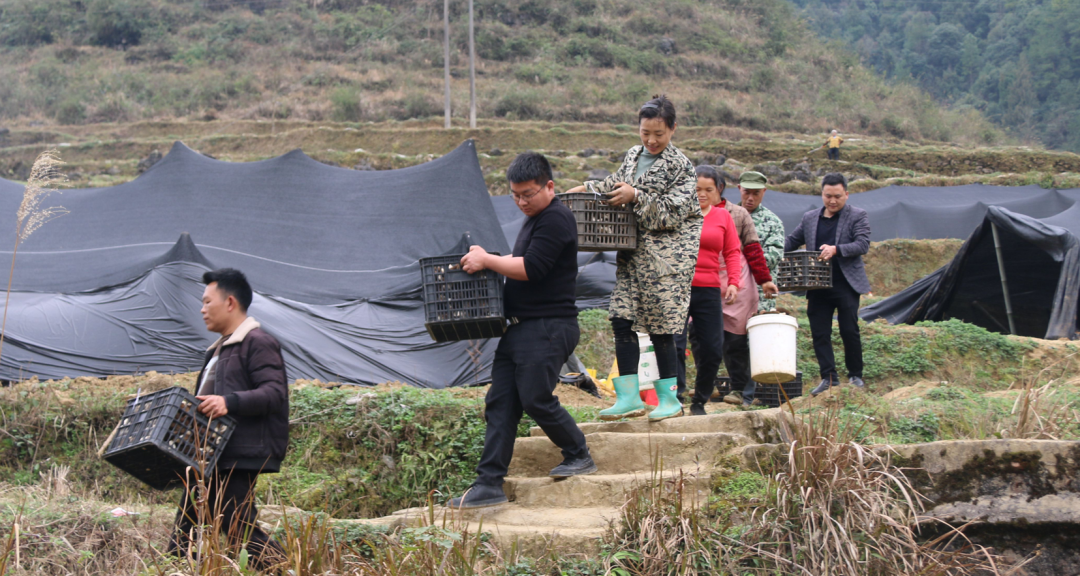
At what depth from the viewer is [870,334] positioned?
9086mm

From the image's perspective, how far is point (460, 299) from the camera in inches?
146

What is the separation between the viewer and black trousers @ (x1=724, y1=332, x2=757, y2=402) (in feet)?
20.2

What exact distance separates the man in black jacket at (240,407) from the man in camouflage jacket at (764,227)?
3904 mm

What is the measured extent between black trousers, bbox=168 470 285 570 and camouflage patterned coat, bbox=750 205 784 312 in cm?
413

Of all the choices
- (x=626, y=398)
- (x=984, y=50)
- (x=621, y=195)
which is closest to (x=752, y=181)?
(x=621, y=195)

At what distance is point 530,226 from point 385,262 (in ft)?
19.3

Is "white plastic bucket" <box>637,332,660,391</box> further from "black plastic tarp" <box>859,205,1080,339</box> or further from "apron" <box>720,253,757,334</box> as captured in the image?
"black plastic tarp" <box>859,205,1080,339</box>

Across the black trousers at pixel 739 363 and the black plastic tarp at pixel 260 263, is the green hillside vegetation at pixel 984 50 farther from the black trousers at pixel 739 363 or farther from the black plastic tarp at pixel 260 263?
the black trousers at pixel 739 363

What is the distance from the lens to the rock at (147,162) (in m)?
27.6

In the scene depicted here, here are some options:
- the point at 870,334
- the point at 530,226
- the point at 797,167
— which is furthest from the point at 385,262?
the point at 797,167

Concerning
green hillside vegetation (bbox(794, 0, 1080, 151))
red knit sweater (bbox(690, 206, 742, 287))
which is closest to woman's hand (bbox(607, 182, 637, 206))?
red knit sweater (bbox(690, 206, 742, 287))

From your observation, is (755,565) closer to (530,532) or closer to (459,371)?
(530,532)

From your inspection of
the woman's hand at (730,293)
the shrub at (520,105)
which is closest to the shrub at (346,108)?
the shrub at (520,105)

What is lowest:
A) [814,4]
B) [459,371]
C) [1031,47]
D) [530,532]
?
[459,371]
